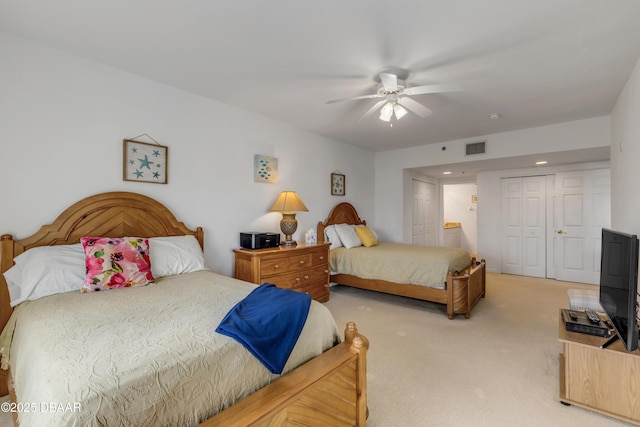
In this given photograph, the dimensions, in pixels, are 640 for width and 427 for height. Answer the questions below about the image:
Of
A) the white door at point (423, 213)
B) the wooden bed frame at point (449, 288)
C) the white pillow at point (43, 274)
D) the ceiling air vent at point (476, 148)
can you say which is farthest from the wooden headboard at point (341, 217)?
the white pillow at point (43, 274)

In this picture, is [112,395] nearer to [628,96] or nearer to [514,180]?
[628,96]

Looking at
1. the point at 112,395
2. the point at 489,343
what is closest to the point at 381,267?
the point at 489,343

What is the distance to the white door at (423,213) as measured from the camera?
608cm

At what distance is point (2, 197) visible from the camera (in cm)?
203

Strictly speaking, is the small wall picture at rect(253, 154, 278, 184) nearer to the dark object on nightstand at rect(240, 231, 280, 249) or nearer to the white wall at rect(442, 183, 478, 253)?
the dark object on nightstand at rect(240, 231, 280, 249)

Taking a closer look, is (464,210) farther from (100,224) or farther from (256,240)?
(100,224)

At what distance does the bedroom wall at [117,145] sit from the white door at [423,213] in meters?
2.95

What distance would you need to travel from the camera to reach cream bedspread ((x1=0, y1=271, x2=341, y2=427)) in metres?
0.88

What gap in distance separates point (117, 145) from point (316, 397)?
8.45ft

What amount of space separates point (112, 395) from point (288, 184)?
3.35 m

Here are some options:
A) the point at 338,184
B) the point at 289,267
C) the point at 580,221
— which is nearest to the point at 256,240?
the point at 289,267

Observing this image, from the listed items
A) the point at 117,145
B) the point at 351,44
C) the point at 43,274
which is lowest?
the point at 43,274

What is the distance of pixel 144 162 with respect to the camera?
106 inches

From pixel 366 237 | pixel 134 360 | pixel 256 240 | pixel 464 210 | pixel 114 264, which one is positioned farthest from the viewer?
pixel 464 210
